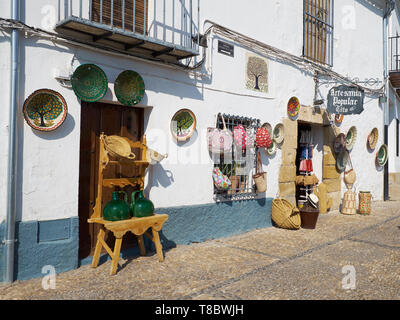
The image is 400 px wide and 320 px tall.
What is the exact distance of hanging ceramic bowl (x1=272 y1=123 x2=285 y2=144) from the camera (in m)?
7.58

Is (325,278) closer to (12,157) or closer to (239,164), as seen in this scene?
(239,164)

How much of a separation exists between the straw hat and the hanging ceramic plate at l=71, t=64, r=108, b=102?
540mm

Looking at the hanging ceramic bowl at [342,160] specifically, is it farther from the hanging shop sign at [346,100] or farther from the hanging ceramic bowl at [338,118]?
the hanging shop sign at [346,100]

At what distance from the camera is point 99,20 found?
492 centimetres

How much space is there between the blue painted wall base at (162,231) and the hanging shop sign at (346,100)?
2.61m

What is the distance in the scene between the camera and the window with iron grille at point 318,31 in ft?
28.3

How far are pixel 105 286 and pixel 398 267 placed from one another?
3.60 m

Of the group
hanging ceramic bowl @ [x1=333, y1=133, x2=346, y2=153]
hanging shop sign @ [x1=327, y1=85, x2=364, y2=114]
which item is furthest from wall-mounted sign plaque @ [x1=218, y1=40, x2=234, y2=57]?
hanging ceramic bowl @ [x1=333, y1=133, x2=346, y2=153]

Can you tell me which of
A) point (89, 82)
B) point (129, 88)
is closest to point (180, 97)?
point (129, 88)

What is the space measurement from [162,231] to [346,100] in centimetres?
505
